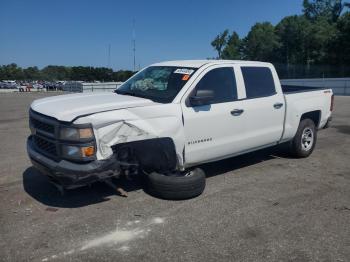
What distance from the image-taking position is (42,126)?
481 cm

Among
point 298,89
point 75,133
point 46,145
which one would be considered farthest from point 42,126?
point 298,89

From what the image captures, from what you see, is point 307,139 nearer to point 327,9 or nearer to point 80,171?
point 80,171

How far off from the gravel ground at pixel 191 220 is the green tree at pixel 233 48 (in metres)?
89.9

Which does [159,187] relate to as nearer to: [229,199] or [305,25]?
[229,199]

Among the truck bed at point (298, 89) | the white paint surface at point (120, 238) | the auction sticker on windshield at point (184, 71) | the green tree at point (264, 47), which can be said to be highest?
the green tree at point (264, 47)

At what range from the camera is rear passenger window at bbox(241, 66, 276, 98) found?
20.1 ft

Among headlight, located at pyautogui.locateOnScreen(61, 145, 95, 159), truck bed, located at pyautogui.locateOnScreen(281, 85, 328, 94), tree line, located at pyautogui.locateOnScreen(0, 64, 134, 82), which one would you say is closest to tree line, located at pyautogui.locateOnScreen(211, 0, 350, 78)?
tree line, located at pyautogui.locateOnScreen(0, 64, 134, 82)

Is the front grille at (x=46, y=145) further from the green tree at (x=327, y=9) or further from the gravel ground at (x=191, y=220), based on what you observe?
the green tree at (x=327, y=9)

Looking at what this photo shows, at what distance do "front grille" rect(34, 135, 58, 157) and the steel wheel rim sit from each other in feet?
15.6

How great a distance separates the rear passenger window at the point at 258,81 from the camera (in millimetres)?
6132

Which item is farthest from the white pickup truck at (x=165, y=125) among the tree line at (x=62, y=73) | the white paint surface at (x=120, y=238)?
the tree line at (x=62, y=73)

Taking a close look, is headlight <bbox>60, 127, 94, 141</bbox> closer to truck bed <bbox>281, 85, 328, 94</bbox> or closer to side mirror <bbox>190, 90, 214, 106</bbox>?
side mirror <bbox>190, 90, 214, 106</bbox>

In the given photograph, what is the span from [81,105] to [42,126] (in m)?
0.58

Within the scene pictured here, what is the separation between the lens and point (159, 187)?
5051 mm
